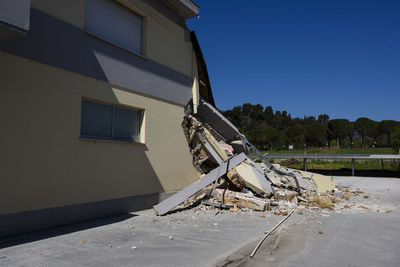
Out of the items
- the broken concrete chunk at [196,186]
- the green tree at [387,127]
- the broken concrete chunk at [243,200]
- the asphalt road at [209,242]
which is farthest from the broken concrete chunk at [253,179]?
the green tree at [387,127]

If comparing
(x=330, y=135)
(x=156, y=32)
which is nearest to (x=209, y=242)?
(x=156, y=32)

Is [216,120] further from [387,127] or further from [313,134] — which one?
[387,127]

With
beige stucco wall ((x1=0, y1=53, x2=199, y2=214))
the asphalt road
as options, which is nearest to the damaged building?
beige stucco wall ((x1=0, y1=53, x2=199, y2=214))

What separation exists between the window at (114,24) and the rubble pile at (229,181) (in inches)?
125

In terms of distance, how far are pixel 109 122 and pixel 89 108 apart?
73 centimetres

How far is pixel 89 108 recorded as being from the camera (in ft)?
23.6

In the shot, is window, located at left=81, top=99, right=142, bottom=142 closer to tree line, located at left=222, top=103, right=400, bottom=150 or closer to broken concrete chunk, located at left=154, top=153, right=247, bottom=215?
broken concrete chunk, located at left=154, top=153, right=247, bottom=215

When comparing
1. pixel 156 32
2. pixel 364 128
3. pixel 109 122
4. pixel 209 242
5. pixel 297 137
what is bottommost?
pixel 209 242

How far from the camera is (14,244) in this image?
16.0 feet

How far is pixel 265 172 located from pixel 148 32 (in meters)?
6.76

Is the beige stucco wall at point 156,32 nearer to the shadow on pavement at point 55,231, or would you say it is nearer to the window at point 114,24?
the window at point 114,24

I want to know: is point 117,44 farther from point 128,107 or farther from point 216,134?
point 216,134

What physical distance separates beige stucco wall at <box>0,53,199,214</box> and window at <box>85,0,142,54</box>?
148cm

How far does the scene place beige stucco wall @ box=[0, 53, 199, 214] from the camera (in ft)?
17.8
